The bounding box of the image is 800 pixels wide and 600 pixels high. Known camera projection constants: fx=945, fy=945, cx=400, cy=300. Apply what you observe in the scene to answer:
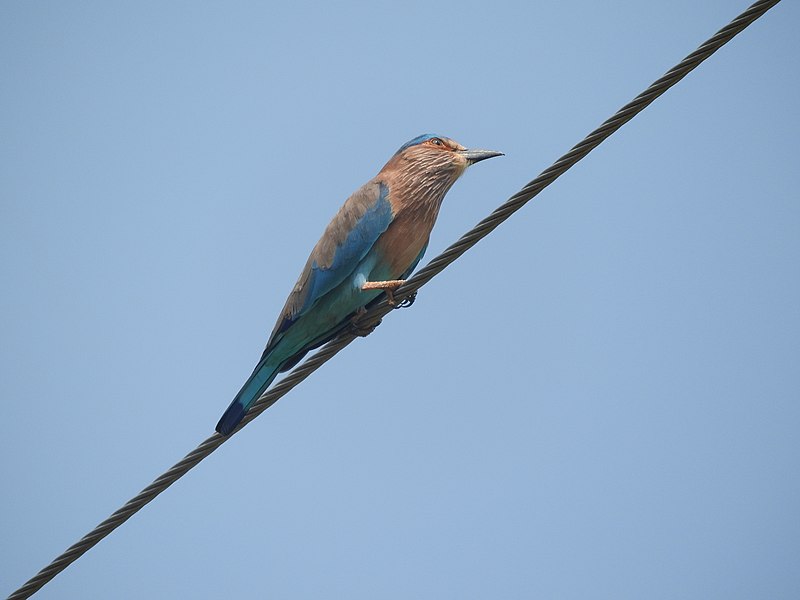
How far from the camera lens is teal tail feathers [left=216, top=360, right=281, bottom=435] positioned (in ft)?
15.6

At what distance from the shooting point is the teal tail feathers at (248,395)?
15.6 feet

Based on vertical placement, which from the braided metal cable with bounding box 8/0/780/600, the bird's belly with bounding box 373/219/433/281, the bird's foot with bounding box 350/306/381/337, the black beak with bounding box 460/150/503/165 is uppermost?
the black beak with bounding box 460/150/503/165

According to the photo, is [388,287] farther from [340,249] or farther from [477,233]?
[477,233]

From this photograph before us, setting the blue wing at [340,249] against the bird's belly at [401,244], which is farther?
the bird's belly at [401,244]

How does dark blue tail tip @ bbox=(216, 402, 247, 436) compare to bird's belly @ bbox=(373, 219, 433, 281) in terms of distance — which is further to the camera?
bird's belly @ bbox=(373, 219, 433, 281)

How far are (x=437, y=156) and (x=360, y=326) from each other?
1256 mm

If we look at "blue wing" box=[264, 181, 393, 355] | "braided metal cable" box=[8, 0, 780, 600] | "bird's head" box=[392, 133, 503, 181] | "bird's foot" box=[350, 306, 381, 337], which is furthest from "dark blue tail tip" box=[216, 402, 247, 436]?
"bird's head" box=[392, 133, 503, 181]

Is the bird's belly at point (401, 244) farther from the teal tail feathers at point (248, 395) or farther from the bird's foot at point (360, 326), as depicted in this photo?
the teal tail feathers at point (248, 395)

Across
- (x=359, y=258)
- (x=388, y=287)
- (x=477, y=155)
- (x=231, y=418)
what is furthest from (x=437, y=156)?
(x=231, y=418)

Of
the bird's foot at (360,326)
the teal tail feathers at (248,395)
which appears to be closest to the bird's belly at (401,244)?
the bird's foot at (360,326)

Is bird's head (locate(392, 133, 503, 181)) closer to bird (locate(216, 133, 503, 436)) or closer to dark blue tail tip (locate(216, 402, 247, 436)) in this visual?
bird (locate(216, 133, 503, 436))

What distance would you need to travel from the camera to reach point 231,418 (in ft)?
15.8

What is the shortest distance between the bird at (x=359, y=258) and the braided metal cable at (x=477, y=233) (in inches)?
32.0

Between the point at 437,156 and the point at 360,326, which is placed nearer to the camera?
the point at 360,326
